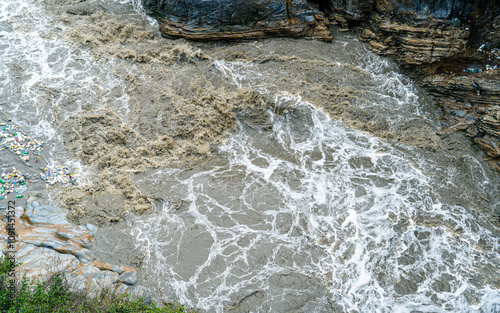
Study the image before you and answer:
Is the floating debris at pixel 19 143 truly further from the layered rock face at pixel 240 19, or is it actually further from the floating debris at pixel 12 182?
the layered rock face at pixel 240 19

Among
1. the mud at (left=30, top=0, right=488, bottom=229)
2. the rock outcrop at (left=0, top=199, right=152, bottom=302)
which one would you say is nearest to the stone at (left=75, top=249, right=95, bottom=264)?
the rock outcrop at (left=0, top=199, right=152, bottom=302)

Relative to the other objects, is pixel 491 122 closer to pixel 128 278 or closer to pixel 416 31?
pixel 416 31

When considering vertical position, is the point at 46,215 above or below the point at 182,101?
below

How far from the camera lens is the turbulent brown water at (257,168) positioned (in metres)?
10.4

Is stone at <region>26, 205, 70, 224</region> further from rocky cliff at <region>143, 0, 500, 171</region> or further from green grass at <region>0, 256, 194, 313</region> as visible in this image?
rocky cliff at <region>143, 0, 500, 171</region>

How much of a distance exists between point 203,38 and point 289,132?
6.84m

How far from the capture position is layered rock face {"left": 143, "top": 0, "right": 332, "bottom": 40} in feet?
55.3

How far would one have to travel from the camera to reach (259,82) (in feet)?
51.1

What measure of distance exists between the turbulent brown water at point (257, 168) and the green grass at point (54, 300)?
3.38 feet

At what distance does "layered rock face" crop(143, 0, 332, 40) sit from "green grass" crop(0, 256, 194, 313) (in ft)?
40.4

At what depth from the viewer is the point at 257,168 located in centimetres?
1308

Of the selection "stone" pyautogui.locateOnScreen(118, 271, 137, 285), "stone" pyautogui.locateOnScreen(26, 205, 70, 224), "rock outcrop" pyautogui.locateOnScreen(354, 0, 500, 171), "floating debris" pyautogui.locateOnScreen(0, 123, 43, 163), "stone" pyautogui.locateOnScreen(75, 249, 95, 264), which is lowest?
"stone" pyautogui.locateOnScreen(118, 271, 137, 285)

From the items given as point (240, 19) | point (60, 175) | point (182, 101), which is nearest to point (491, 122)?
point (240, 19)

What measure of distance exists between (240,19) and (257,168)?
805cm
